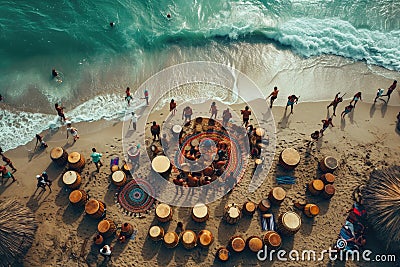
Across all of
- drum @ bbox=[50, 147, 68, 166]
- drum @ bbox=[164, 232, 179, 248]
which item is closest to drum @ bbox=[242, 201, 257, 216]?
drum @ bbox=[164, 232, 179, 248]

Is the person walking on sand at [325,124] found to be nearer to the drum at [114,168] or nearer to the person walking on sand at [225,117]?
the person walking on sand at [225,117]

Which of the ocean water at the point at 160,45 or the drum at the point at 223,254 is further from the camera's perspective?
the ocean water at the point at 160,45

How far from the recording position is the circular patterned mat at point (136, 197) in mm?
15312

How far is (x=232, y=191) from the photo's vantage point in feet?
52.0

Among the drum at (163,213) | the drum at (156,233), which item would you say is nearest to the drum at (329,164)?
the drum at (163,213)

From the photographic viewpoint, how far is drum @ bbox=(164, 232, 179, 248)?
13.9m

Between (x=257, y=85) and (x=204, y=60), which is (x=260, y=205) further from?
(x=204, y=60)

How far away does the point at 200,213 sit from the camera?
14.6 metres

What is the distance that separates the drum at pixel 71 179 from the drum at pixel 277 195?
9.68 metres

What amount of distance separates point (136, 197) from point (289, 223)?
7.51 m

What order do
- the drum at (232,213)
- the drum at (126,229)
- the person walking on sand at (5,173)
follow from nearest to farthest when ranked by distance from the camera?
the drum at (126,229) < the drum at (232,213) < the person walking on sand at (5,173)

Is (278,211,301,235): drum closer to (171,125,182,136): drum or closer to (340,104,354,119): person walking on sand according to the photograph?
(171,125,182,136): drum

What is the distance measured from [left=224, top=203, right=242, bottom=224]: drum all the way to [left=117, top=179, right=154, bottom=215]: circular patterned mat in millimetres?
3725

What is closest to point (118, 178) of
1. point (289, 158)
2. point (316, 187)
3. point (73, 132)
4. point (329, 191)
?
point (73, 132)
